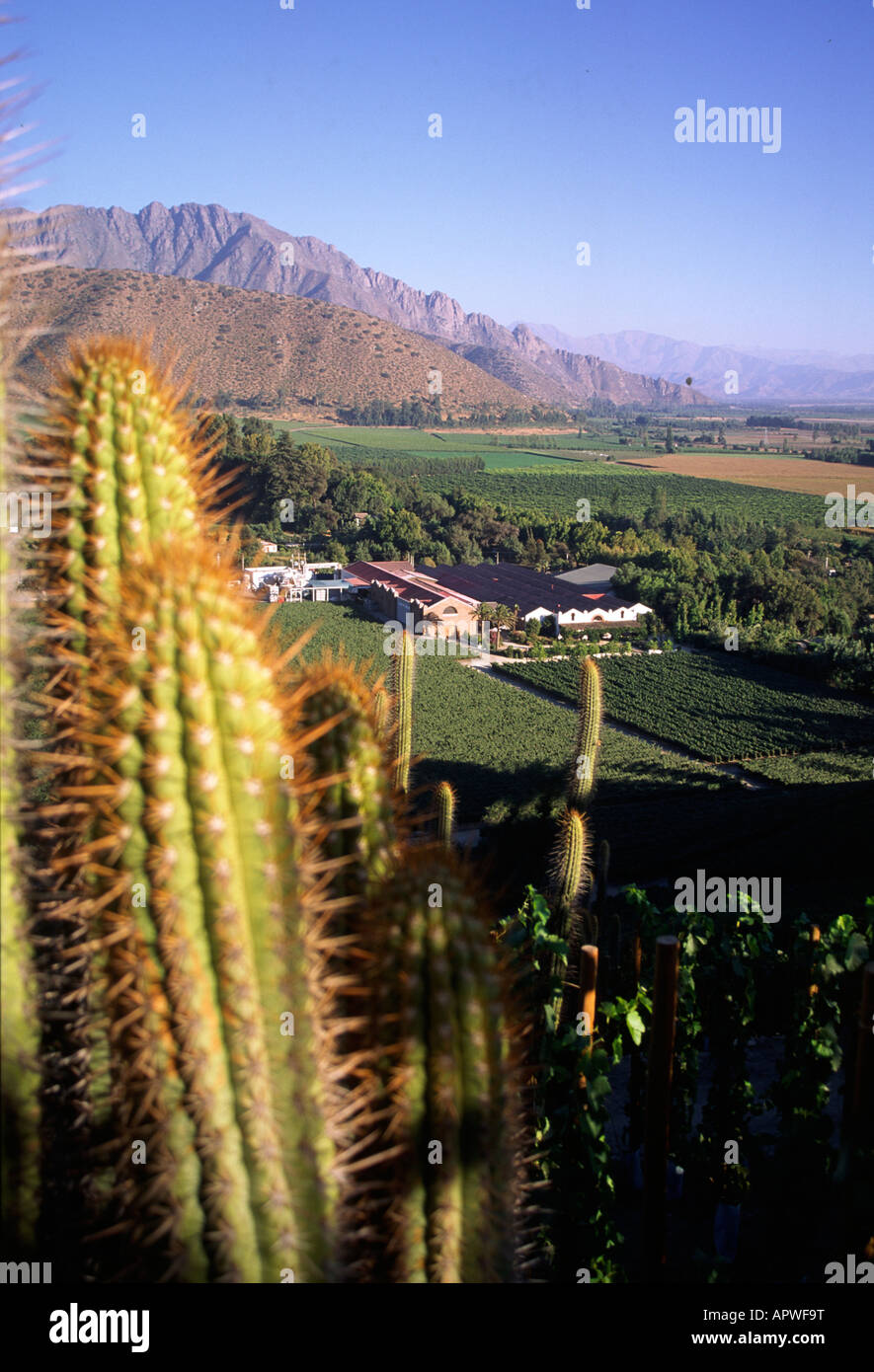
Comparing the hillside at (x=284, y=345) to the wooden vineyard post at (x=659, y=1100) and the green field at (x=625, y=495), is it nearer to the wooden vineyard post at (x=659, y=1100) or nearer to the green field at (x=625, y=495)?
the green field at (x=625, y=495)

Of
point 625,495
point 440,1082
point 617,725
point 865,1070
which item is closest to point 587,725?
point 865,1070

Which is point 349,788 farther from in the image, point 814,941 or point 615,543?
point 615,543

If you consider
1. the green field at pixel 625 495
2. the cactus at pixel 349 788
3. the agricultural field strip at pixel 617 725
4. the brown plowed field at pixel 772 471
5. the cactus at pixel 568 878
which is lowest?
the agricultural field strip at pixel 617 725

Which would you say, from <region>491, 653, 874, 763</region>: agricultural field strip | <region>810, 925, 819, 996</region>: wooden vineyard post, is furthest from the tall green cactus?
<region>491, 653, 874, 763</region>: agricultural field strip

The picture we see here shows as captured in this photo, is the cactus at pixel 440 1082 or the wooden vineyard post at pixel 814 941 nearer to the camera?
the cactus at pixel 440 1082

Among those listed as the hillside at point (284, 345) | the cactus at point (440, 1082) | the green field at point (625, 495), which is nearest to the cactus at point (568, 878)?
the cactus at point (440, 1082)

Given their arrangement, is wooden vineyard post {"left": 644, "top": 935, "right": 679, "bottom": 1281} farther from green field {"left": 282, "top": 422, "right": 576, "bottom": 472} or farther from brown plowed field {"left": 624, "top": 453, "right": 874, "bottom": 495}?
brown plowed field {"left": 624, "top": 453, "right": 874, "bottom": 495}

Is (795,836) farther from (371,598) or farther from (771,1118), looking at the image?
(371,598)

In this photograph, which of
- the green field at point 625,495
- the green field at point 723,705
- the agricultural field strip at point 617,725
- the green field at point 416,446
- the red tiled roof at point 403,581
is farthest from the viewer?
the green field at point 416,446
